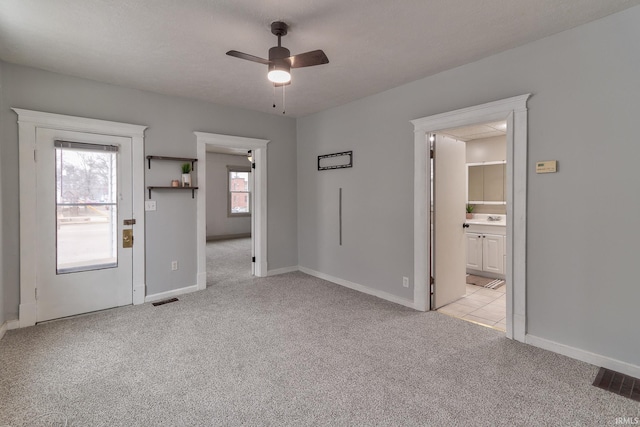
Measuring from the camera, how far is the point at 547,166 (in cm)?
261

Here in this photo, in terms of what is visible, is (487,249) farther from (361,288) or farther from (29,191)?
(29,191)

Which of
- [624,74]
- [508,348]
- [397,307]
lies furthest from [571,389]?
[624,74]

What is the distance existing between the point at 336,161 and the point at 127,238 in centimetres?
298

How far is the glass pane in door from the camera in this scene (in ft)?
11.0

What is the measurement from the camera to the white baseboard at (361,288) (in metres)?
3.80

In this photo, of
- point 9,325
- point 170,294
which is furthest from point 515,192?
point 9,325

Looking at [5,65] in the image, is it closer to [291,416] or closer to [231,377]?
[231,377]

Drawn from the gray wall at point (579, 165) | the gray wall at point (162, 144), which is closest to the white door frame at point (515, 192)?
the gray wall at point (579, 165)

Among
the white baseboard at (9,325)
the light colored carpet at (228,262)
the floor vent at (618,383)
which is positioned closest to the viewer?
the floor vent at (618,383)

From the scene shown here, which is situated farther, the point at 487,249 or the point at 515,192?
the point at 487,249

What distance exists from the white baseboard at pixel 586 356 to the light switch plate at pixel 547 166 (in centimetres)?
147

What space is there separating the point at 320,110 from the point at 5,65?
11.9 ft

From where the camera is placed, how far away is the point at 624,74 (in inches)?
88.5

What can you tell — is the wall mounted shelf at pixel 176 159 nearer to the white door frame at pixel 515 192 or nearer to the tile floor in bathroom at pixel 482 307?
the white door frame at pixel 515 192
